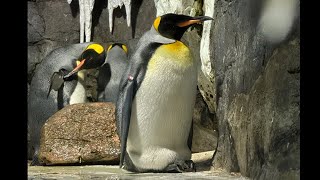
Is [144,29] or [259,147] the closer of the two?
[259,147]

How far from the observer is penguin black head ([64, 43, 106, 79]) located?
5.99 m

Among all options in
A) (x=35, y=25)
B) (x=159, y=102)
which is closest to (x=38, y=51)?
(x=35, y=25)

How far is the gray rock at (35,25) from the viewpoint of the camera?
668cm

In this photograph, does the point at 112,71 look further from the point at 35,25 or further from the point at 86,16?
the point at 35,25

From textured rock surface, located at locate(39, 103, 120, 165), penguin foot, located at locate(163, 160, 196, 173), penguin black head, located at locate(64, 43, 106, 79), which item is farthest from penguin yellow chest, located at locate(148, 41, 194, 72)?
penguin black head, located at locate(64, 43, 106, 79)

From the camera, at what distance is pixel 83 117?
482 cm

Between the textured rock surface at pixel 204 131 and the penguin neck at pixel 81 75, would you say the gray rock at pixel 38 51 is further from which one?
the textured rock surface at pixel 204 131

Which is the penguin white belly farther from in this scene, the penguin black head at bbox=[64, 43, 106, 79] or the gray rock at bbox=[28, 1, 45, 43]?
the gray rock at bbox=[28, 1, 45, 43]

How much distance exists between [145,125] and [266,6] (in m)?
1.28

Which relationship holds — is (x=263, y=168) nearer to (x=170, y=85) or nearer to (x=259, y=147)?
(x=259, y=147)

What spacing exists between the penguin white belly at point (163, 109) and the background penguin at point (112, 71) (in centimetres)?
223

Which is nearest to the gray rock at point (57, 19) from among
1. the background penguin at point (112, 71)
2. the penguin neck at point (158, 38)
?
the background penguin at point (112, 71)

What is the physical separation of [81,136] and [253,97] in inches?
80.7
